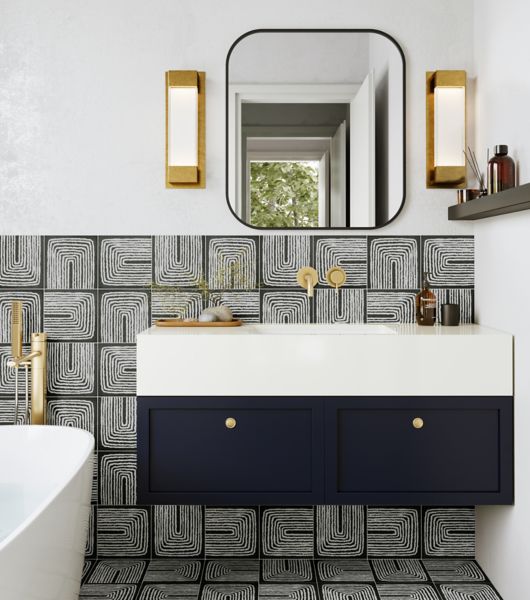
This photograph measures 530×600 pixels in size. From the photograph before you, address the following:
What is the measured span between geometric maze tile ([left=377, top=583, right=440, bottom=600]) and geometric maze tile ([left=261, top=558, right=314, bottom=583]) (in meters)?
0.30

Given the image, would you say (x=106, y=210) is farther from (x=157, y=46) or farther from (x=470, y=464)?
(x=470, y=464)

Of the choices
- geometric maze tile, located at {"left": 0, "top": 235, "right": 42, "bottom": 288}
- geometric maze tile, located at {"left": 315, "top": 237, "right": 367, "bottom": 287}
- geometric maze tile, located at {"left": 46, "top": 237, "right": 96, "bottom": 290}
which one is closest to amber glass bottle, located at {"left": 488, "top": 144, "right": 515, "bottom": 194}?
geometric maze tile, located at {"left": 315, "top": 237, "right": 367, "bottom": 287}

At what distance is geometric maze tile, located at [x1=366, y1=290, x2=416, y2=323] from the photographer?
3078mm

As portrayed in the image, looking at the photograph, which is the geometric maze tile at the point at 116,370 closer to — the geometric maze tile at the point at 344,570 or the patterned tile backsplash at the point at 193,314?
the patterned tile backsplash at the point at 193,314

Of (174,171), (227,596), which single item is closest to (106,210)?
(174,171)

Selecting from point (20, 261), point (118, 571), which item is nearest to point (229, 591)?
point (118, 571)

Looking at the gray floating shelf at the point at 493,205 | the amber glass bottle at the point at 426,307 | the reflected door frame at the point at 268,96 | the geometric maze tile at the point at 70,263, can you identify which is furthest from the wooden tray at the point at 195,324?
the gray floating shelf at the point at 493,205

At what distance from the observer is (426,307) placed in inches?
115

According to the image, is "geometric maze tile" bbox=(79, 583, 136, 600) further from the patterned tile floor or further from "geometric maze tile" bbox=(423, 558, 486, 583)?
"geometric maze tile" bbox=(423, 558, 486, 583)

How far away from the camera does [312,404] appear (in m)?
2.58

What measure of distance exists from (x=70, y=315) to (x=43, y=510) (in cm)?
136

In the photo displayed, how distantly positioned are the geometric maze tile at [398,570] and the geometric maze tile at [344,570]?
1.6 inches

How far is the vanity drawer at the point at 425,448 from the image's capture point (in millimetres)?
2572

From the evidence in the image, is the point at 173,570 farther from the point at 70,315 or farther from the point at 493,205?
the point at 493,205
